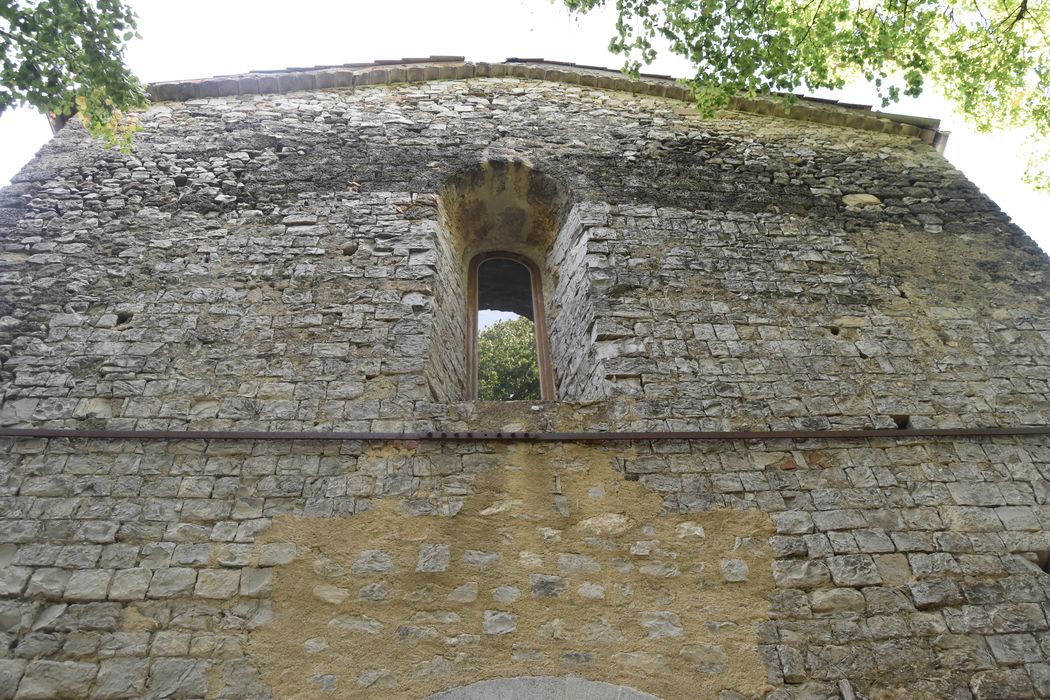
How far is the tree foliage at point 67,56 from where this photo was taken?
4129mm

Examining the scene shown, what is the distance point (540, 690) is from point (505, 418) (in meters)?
1.50

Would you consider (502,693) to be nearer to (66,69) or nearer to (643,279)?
(643,279)

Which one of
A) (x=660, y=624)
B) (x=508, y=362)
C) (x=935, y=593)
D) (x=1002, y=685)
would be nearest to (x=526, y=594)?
(x=660, y=624)

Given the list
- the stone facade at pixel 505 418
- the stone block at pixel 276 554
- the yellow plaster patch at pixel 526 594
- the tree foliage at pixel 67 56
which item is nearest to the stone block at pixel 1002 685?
the stone facade at pixel 505 418

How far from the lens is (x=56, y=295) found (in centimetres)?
430

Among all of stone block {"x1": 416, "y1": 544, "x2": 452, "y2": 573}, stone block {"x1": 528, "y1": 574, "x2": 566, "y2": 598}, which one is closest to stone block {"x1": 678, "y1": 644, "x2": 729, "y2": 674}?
stone block {"x1": 528, "y1": 574, "x2": 566, "y2": 598}

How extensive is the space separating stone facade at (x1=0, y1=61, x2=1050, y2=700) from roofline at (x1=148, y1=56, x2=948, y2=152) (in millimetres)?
268

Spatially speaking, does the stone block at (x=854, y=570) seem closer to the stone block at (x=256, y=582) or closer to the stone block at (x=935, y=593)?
the stone block at (x=935, y=593)

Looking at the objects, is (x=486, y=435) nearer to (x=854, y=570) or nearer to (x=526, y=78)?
(x=854, y=570)

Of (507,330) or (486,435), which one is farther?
(507,330)

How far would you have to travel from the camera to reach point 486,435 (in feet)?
12.1

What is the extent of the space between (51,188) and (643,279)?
4.70m

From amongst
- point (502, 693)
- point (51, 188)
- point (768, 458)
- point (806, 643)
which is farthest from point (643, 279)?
point (51, 188)

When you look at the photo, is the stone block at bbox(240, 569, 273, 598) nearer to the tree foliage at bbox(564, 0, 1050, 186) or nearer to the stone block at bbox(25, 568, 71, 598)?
the stone block at bbox(25, 568, 71, 598)
